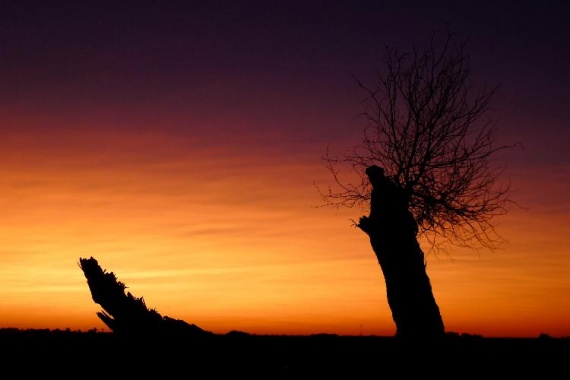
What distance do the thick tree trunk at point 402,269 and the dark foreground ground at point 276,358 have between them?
22.1 inches

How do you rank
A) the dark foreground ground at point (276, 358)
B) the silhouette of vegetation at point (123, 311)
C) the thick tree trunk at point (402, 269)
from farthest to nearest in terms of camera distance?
the silhouette of vegetation at point (123, 311)
the thick tree trunk at point (402, 269)
the dark foreground ground at point (276, 358)

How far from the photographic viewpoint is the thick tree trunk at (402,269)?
19.9m

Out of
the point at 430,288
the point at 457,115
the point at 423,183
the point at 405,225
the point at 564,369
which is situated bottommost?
the point at 564,369

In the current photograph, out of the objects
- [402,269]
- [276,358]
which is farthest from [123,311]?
[402,269]

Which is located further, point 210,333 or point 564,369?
point 210,333

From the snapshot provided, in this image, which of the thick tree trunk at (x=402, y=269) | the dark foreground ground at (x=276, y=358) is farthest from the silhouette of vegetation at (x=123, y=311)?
the thick tree trunk at (x=402, y=269)

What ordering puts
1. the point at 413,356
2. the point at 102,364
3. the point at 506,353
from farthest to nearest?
1. the point at 506,353
2. the point at 102,364
3. the point at 413,356

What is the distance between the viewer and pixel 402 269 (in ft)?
65.4

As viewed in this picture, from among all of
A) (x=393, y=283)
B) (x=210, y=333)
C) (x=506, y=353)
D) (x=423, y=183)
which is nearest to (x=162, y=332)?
(x=210, y=333)

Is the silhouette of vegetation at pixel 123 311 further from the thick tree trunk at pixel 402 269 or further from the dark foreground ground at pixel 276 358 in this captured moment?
the thick tree trunk at pixel 402 269

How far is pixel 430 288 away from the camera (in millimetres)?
20203

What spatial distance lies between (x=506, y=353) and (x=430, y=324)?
4677 millimetres

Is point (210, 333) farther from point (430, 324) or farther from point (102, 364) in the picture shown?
point (430, 324)

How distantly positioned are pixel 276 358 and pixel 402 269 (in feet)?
16.7
